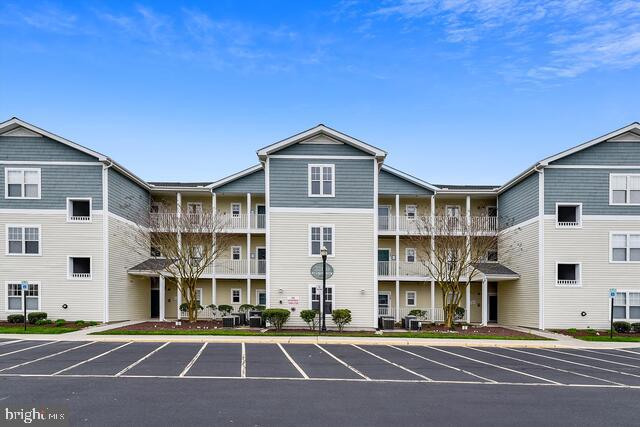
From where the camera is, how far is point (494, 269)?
2736cm

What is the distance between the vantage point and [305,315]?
22203 millimetres

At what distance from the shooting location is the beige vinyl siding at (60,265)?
23.9 meters

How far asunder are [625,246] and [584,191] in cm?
363

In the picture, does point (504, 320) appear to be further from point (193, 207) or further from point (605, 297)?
point (193, 207)

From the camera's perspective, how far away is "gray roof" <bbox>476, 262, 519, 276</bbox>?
26.5 meters

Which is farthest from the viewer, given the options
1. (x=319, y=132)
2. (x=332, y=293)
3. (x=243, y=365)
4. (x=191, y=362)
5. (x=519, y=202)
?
(x=519, y=202)

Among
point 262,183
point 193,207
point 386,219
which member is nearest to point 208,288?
point 193,207

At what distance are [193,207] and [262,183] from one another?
5429mm

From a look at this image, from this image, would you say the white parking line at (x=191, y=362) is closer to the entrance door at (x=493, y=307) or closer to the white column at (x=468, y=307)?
the white column at (x=468, y=307)

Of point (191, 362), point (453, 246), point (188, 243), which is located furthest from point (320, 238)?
point (191, 362)

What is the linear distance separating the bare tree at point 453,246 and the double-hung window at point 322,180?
6.04 m

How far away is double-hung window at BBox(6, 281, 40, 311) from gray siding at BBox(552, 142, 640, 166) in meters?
28.7

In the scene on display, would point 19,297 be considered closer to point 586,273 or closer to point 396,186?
point 396,186

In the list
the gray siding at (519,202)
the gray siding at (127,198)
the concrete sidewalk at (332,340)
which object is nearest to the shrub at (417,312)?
the gray siding at (519,202)
